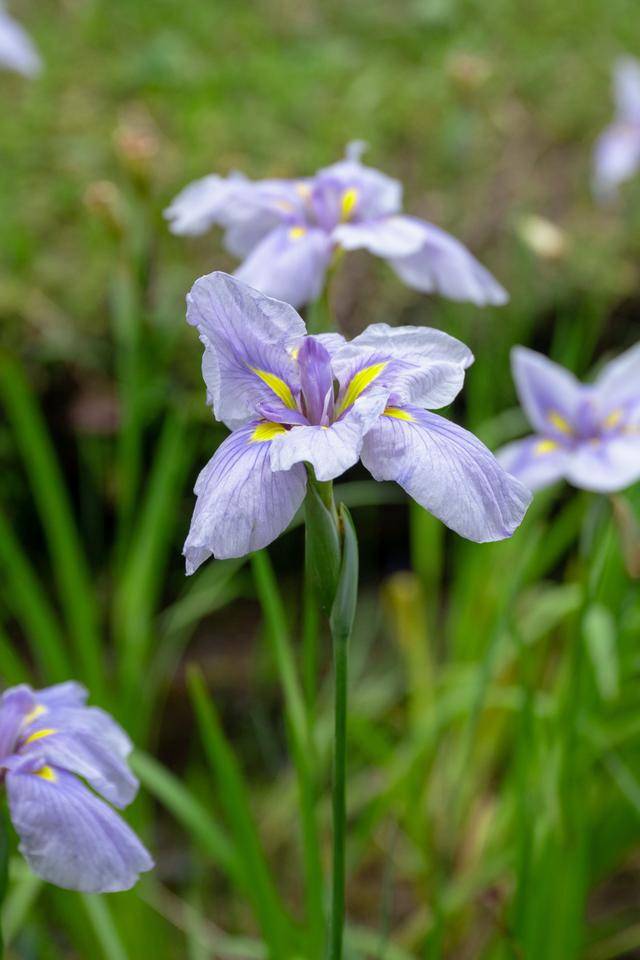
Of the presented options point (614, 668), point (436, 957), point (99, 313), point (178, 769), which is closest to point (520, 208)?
point (99, 313)

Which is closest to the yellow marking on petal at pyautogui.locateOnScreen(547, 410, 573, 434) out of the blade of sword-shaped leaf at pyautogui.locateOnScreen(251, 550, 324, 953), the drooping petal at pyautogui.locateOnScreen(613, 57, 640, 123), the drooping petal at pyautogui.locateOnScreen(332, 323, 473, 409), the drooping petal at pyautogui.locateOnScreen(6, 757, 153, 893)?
the blade of sword-shaped leaf at pyautogui.locateOnScreen(251, 550, 324, 953)

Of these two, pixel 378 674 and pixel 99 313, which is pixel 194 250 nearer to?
pixel 99 313

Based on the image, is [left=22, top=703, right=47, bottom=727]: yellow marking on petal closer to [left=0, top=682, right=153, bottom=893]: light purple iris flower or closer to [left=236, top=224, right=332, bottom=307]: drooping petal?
[left=0, top=682, right=153, bottom=893]: light purple iris flower

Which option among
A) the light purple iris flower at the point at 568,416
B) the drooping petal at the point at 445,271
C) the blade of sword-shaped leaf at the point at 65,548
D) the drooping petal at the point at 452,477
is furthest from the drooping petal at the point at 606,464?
the blade of sword-shaped leaf at the point at 65,548

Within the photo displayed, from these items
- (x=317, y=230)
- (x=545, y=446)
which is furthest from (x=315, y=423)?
(x=545, y=446)

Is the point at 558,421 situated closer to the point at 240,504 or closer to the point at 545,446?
the point at 545,446
